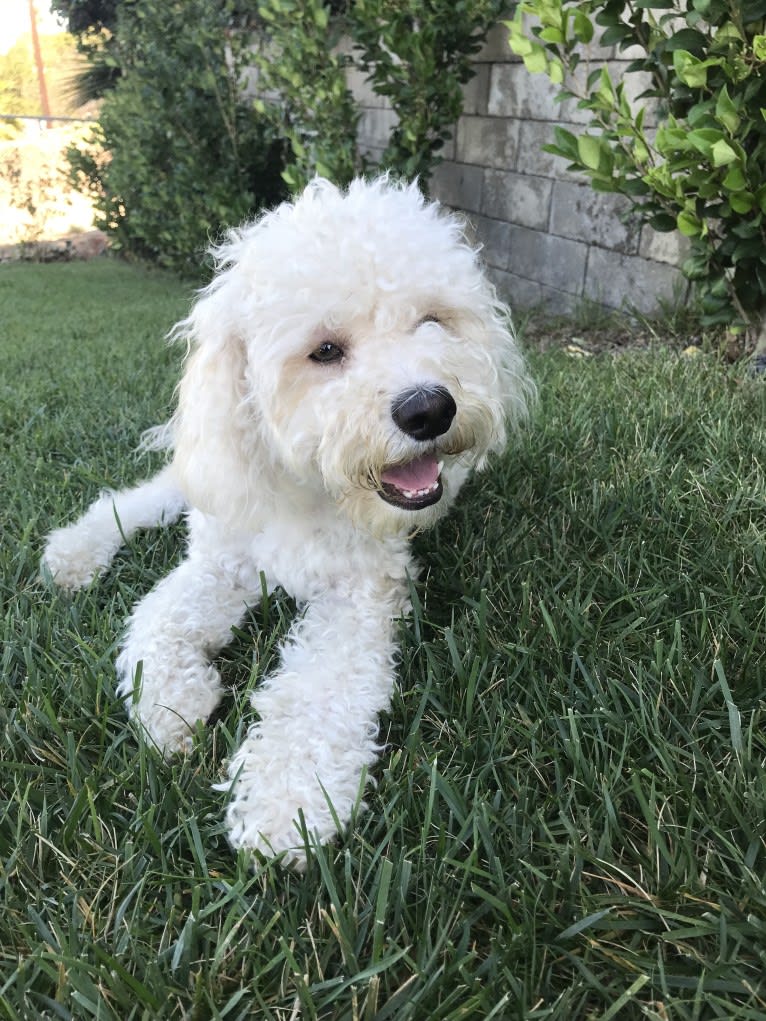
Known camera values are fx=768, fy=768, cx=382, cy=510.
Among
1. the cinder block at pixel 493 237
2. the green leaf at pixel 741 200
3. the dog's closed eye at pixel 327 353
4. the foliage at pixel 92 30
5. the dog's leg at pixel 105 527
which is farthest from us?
the foliage at pixel 92 30

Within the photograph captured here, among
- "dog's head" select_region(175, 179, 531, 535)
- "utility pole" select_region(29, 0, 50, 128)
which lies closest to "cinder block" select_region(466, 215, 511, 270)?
"dog's head" select_region(175, 179, 531, 535)

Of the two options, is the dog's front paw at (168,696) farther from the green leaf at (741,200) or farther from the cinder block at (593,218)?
the cinder block at (593,218)

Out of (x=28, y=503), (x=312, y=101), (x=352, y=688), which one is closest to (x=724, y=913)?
(x=352, y=688)

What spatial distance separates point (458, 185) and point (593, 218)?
1.82 m

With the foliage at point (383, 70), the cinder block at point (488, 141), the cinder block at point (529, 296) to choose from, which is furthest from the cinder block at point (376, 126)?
the cinder block at point (529, 296)

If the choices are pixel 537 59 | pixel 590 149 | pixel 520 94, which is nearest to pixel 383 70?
pixel 520 94

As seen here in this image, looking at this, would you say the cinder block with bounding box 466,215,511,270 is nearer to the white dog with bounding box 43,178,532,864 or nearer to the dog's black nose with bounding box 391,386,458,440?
the white dog with bounding box 43,178,532,864

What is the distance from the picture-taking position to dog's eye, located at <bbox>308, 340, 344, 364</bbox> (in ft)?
6.27

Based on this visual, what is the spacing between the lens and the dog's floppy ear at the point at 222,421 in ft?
6.37

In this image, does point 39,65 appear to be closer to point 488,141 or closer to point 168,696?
point 488,141

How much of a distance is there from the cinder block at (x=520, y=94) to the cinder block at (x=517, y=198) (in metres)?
0.41

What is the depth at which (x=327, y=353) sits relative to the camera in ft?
6.30

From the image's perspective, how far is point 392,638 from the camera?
6.56 ft

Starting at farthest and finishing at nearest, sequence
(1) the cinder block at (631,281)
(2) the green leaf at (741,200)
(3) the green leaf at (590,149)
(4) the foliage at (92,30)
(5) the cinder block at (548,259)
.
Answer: (4) the foliage at (92,30), (5) the cinder block at (548,259), (1) the cinder block at (631,281), (3) the green leaf at (590,149), (2) the green leaf at (741,200)
